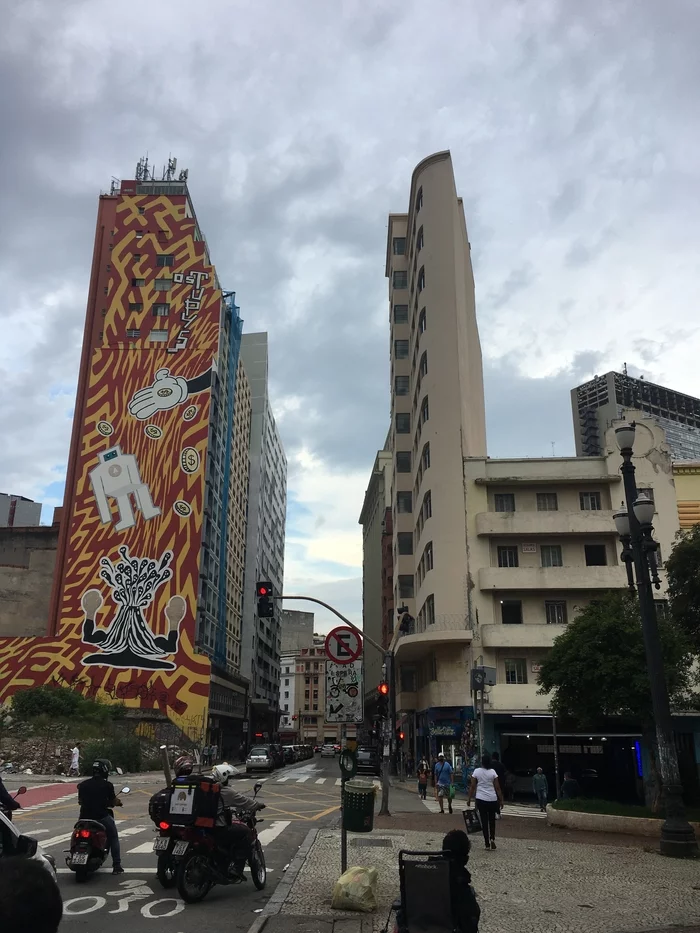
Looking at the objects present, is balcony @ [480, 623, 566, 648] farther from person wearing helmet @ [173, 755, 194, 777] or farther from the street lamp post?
person wearing helmet @ [173, 755, 194, 777]

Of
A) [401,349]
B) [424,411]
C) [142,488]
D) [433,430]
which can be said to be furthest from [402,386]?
[142,488]

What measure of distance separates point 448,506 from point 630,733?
1447 cm

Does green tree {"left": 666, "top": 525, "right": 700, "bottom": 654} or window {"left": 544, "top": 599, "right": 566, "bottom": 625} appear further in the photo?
window {"left": 544, "top": 599, "right": 566, "bottom": 625}

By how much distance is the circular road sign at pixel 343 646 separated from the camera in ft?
38.1

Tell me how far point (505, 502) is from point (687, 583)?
2022cm

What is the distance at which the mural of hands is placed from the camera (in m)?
60.7

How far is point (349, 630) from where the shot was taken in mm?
11969

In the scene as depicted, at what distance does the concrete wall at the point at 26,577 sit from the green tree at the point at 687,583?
5194 centimetres

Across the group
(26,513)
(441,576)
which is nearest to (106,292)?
(26,513)

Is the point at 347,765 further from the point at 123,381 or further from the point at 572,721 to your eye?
the point at 123,381

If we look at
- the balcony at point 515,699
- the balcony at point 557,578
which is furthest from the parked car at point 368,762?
the balcony at point 557,578

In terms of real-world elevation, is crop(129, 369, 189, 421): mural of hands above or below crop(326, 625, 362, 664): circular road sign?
above

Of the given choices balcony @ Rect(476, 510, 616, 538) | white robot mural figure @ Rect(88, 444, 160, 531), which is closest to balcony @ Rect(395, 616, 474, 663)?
balcony @ Rect(476, 510, 616, 538)

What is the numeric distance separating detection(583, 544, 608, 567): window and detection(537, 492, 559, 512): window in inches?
104
